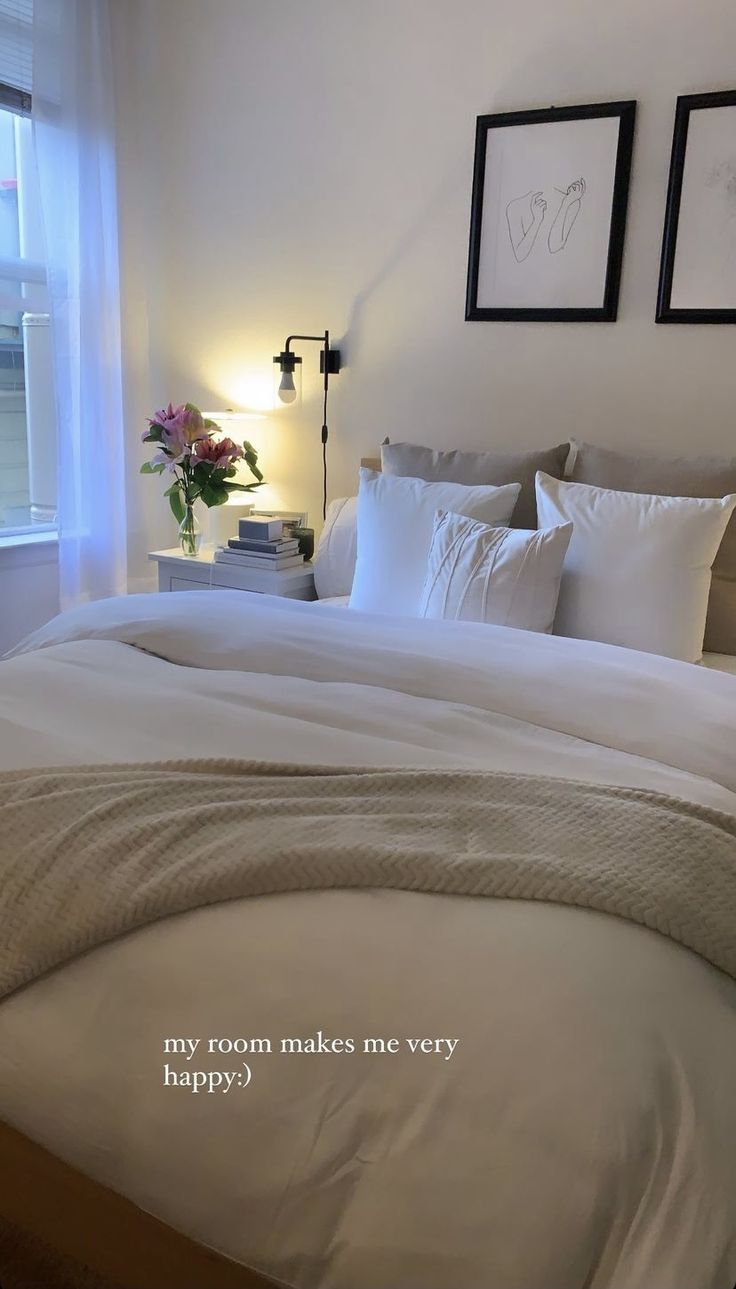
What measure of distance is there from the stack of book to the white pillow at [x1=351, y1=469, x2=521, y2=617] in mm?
511

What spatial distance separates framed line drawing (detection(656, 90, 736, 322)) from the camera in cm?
254

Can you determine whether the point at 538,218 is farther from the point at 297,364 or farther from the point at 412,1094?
the point at 412,1094

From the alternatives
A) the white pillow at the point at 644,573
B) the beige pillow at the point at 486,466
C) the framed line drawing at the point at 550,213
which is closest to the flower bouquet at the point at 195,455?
the beige pillow at the point at 486,466

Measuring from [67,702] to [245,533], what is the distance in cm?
155

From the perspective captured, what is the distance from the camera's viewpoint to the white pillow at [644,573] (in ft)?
7.23

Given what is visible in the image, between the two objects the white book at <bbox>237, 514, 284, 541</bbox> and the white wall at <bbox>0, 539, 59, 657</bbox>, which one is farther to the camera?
the white wall at <bbox>0, 539, 59, 657</bbox>

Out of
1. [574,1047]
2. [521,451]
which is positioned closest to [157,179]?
[521,451]

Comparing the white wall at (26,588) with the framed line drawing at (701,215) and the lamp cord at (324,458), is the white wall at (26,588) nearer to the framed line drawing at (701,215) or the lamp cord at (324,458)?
the lamp cord at (324,458)

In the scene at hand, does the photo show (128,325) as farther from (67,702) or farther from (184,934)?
(184,934)

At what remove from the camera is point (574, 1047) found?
2.99 feet

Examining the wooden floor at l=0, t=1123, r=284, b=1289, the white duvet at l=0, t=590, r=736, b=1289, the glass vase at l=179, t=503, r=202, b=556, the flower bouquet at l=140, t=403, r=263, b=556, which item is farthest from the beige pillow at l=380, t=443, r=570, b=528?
the wooden floor at l=0, t=1123, r=284, b=1289

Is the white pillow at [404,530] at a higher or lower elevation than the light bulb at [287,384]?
lower

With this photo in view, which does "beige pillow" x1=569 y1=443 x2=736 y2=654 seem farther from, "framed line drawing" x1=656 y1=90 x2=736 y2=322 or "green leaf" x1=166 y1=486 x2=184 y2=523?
"green leaf" x1=166 y1=486 x2=184 y2=523

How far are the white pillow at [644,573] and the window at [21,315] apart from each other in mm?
2127
